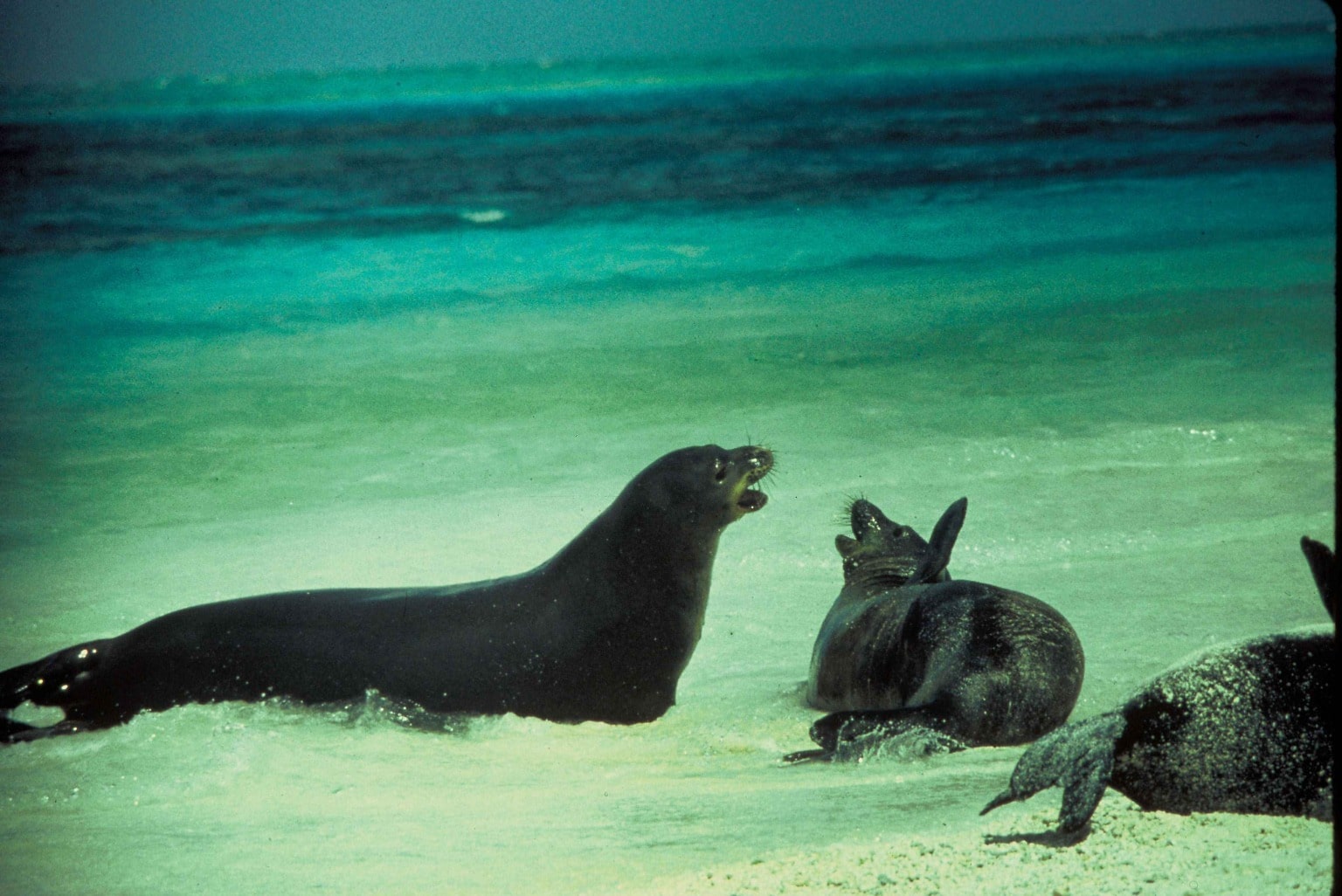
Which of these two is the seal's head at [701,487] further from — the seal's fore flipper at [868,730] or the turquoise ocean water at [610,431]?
the seal's fore flipper at [868,730]

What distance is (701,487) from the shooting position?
4398 millimetres

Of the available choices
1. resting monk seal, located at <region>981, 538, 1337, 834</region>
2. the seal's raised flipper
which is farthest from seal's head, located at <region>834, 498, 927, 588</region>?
the seal's raised flipper

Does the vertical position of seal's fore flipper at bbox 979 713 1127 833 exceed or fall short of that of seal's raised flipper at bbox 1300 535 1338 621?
it falls short

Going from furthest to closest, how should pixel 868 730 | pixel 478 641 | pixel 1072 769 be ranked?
pixel 478 641
pixel 868 730
pixel 1072 769

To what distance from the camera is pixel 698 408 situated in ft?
29.8

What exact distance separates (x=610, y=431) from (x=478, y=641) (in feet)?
14.6

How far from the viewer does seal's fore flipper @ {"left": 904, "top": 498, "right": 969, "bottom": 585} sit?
4348 millimetres

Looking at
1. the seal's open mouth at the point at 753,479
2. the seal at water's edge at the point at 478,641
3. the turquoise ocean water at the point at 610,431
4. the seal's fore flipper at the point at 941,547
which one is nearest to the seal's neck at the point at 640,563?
the seal at water's edge at the point at 478,641

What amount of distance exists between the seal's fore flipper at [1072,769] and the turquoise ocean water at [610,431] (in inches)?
6.4

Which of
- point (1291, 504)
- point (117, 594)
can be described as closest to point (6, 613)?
point (117, 594)

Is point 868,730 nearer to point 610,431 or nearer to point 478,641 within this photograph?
point 478,641

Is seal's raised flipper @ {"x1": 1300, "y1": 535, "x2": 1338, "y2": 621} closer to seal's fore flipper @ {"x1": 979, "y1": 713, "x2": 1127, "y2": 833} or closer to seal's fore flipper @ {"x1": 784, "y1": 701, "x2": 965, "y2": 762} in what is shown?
seal's fore flipper @ {"x1": 979, "y1": 713, "x2": 1127, "y2": 833}

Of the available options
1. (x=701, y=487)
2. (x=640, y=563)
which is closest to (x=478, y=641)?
(x=640, y=563)

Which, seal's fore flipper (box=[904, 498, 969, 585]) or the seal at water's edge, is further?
seal's fore flipper (box=[904, 498, 969, 585])
